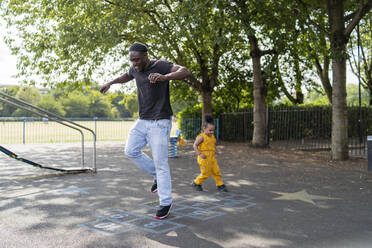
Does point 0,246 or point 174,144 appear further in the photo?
point 174,144

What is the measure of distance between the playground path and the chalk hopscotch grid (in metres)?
0.01

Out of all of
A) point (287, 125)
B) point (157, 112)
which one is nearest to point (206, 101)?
point (287, 125)

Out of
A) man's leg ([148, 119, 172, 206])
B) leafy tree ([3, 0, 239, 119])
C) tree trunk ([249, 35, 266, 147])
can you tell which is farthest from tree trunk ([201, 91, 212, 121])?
man's leg ([148, 119, 172, 206])

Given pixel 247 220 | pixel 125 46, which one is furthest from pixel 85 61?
pixel 247 220

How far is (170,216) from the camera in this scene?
433 centimetres

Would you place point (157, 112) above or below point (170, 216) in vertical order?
above

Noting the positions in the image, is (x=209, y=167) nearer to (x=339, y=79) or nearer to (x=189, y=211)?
(x=189, y=211)

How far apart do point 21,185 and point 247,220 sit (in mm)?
4334

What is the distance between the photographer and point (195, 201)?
16.9 feet

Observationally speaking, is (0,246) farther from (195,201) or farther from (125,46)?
(125,46)

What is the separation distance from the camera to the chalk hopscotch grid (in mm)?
3842

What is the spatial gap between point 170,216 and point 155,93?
1.53 metres

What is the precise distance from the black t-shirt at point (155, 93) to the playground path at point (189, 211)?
4.17 ft

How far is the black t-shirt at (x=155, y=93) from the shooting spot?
4.21 m
